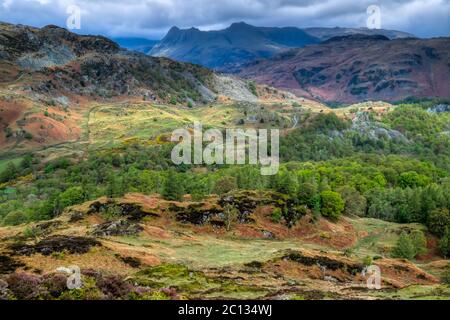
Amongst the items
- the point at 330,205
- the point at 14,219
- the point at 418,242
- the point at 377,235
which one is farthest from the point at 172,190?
the point at 418,242

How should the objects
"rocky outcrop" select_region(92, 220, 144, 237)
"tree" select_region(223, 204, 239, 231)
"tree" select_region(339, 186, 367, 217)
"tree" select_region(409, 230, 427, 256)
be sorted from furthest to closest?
"tree" select_region(339, 186, 367, 217) < "tree" select_region(409, 230, 427, 256) < "tree" select_region(223, 204, 239, 231) < "rocky outcrop" select_region(92, 220, 144, 237)

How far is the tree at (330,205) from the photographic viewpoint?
121m

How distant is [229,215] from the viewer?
10369 centimetres

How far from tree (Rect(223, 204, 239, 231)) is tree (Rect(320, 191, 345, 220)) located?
2747 centimetres

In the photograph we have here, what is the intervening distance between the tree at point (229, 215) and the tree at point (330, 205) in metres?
27.5

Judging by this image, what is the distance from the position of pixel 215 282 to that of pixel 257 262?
18.0 meters

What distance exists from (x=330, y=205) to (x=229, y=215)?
3267 cm

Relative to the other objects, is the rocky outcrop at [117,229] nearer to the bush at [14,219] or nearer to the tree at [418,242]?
the bush at [14,219]

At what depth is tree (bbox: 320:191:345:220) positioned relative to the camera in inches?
4766

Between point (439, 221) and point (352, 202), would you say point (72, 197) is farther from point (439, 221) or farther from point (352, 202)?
point (439, 221)

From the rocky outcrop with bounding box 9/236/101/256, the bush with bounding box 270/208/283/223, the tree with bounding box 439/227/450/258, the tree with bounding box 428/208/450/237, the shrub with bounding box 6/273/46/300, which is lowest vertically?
the tree with bounding box 439/227/450/258

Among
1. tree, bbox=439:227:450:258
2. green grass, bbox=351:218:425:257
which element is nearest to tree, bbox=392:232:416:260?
green grass, bbox=351:218:425:257

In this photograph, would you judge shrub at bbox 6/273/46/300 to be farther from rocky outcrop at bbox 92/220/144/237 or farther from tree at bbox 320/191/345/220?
tree at bbox 320/191/345/220
